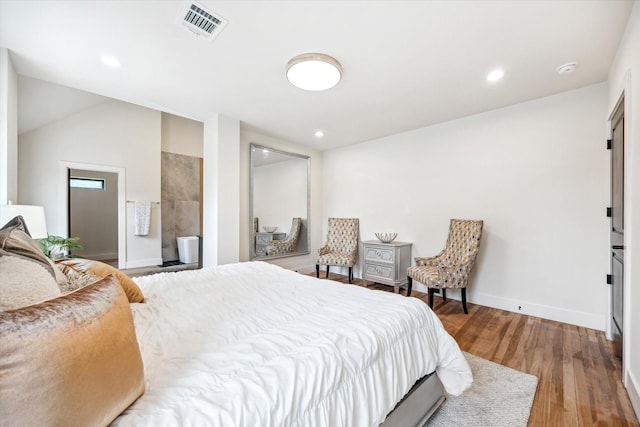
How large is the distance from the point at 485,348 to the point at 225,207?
3.29m

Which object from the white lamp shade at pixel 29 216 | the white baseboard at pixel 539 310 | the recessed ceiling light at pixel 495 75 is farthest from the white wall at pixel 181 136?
the white baseboard at pixel 539 310

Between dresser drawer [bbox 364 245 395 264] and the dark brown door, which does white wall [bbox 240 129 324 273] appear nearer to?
dresser drawer [bbox 364 245 395 264]

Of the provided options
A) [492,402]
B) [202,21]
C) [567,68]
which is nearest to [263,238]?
[202,21]

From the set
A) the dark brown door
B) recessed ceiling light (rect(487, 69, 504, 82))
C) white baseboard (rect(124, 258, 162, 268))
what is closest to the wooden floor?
the dark brown door

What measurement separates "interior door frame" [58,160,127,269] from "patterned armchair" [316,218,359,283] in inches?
151

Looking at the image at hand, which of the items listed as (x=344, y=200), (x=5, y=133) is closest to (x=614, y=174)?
(x=344, y=200)

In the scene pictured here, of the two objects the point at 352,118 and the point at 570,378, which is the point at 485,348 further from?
the point at 352,118

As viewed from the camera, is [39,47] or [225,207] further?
[225,207]

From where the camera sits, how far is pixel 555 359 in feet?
6.89

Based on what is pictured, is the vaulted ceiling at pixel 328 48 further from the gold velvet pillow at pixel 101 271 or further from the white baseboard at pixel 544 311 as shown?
the white baseboard at pixel 544 311

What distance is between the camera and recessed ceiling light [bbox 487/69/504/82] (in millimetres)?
2398

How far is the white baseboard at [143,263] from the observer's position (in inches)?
198

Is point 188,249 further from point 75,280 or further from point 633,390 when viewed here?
point 633,390

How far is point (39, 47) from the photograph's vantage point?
2.05 meters
